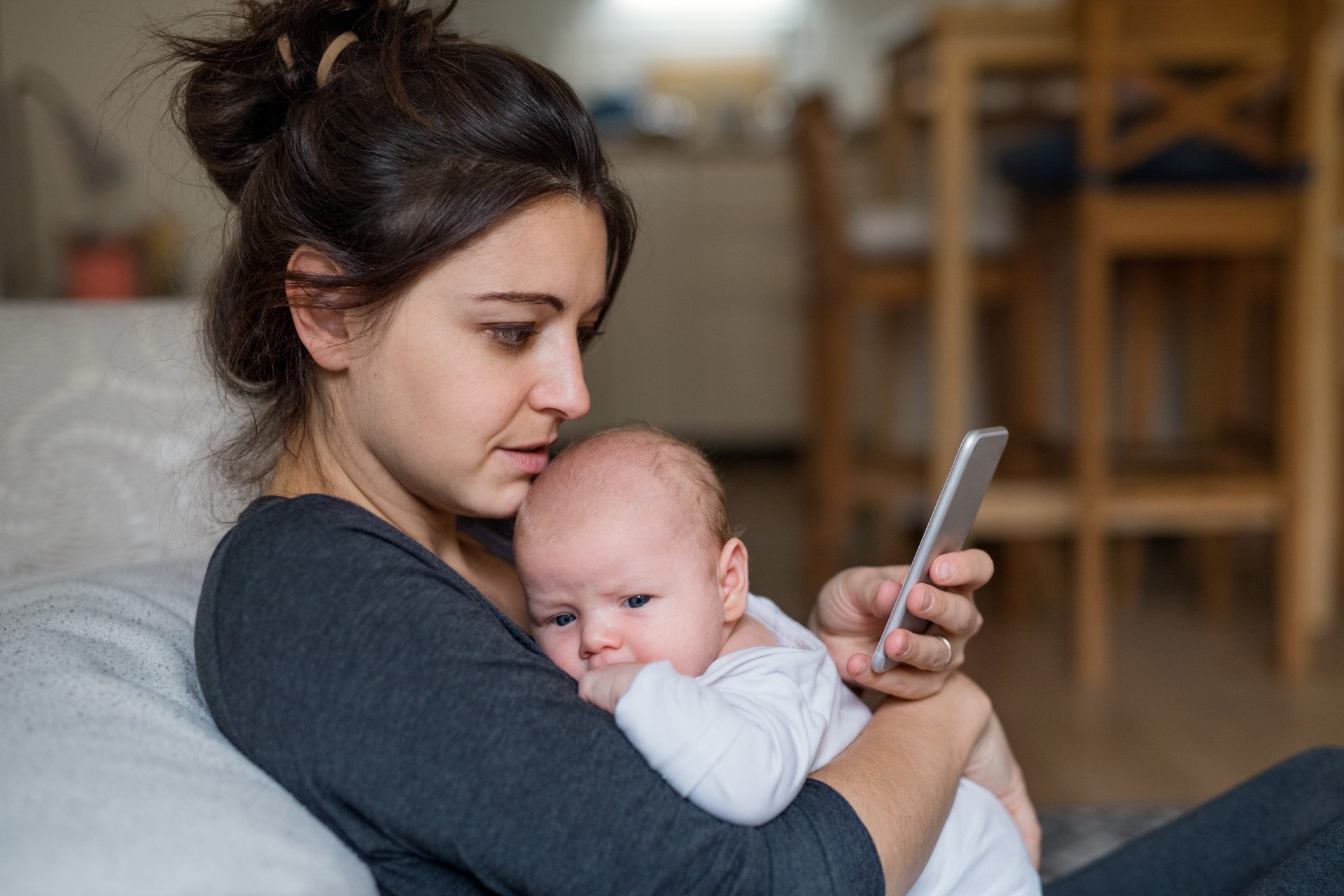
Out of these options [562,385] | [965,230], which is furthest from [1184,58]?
[562,385]

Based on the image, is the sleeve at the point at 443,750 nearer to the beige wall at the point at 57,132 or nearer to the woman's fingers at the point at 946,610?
the woman's fingers at the point at 946,610

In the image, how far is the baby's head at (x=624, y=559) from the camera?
821mm

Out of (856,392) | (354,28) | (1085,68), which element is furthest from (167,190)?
(856,392)

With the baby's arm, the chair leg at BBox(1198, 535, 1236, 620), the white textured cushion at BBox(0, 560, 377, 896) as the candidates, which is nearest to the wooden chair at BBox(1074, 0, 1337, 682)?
the chair leg at BBox(1198, 535, 1236, 620)

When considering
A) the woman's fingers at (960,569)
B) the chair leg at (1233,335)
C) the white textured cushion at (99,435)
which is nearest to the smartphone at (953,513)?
the woman's fingers at (960,569)

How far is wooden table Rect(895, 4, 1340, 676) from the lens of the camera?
228cm

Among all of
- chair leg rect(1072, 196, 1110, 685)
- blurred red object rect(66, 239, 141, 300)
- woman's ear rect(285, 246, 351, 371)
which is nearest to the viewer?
woman's ear rect(285, 246, 351, 371)

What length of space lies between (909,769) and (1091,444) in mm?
1717

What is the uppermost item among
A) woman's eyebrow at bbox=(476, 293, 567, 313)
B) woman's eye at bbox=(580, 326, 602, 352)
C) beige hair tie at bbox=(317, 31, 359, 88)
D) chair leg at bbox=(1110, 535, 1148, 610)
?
beige hair tie at bbox=(317, 31, 359, 88)

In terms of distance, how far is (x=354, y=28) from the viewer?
2.89 ft

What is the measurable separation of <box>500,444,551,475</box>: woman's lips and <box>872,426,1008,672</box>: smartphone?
27cm

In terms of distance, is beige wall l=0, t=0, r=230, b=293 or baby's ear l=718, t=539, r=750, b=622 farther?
beige wall l=0, t=0, r=230, b=293

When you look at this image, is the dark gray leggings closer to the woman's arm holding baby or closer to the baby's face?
the woman's arm holding baby

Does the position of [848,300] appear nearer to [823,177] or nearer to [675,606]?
[823,177]
